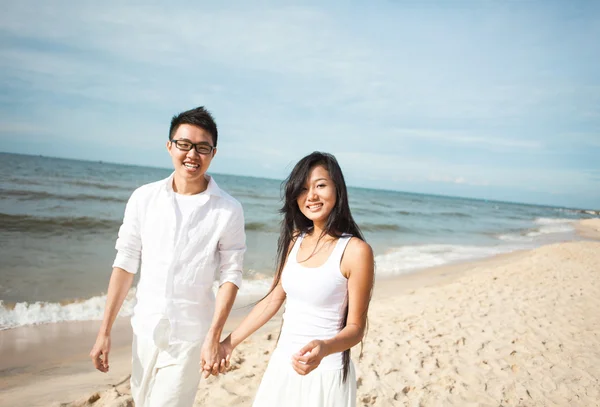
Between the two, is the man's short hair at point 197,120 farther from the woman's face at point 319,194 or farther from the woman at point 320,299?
the woman's face at point 319,194

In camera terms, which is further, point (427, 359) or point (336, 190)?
point (427, 359)

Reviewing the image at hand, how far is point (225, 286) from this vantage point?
7.77 feet

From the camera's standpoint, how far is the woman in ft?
6.27

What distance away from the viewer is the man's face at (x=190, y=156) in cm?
238

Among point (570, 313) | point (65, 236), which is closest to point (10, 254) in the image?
point (65, 236)

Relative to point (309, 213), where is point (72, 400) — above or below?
below

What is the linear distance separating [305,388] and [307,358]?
0.38 meters

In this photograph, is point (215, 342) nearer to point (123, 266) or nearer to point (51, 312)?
point (123, 266)

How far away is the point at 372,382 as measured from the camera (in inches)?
175

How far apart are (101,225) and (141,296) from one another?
13.8 m

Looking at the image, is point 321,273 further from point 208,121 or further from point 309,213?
point 208,121

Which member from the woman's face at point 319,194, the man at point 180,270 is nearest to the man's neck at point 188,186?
the man at point 180,270

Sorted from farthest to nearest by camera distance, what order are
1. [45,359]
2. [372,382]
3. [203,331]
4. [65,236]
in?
[65,236], [45,359], [372,382], [203,331]

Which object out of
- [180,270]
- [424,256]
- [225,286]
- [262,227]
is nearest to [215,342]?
[225,286]
